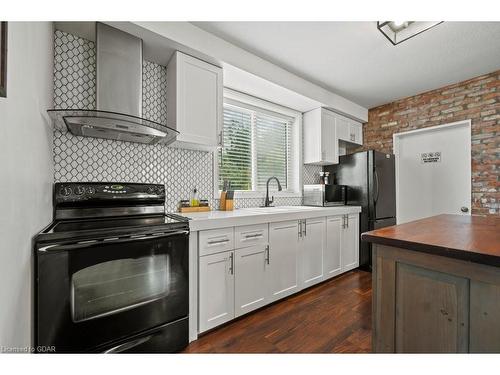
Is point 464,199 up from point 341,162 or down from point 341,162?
down

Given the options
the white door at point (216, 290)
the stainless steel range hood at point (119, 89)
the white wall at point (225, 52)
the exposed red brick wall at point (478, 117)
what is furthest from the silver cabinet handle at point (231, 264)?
the exposed red brick wall at point (478, 117)

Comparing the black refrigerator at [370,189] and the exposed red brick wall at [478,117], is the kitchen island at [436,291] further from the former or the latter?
the exposed red brick wall at [478,117]

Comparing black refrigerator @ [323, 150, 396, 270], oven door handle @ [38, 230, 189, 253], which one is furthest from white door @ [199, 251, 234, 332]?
black refrigerator @ [323, 150, 396, 270]

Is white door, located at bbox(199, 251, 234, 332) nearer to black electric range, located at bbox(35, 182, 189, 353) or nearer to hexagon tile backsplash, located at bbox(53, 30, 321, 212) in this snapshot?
black electric range, located at bbox(35, 182, 189, 353)

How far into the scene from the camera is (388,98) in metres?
3.52

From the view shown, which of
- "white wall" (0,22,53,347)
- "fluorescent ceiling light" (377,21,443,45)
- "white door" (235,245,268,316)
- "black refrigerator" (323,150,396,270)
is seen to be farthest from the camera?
"black refrigerator" (323,150,396,270)

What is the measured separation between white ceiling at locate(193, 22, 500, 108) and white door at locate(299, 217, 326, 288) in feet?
5.98

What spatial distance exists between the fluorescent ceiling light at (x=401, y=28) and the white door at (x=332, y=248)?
195cm

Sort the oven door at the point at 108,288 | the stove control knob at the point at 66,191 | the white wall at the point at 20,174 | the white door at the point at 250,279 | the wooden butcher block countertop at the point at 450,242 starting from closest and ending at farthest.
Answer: the white wall at the point at 20,174
the wooden butcher block countertop at the point at 450,242
the oven door at the point at 108,288
the stove control knob at the point at 66,191
the white door at the point at 250,279

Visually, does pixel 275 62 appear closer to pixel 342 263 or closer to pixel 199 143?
pixel 199 143

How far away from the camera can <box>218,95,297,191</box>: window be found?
274 cm

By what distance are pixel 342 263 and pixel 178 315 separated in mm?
2263

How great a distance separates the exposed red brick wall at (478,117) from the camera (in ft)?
8.93
